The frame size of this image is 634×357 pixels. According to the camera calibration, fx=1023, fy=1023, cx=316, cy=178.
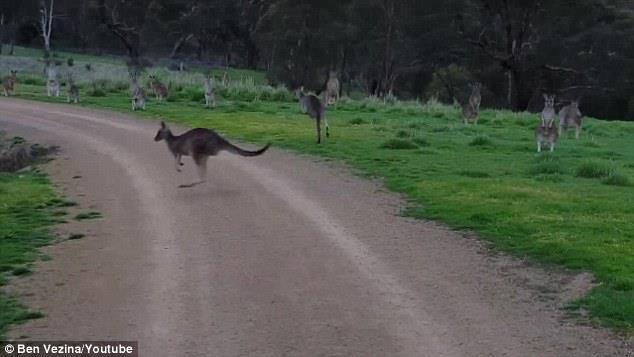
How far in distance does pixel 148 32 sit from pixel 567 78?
32.9 meters

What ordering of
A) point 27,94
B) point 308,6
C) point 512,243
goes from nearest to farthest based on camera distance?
point 512,243 < point 27,94 < point 308,6

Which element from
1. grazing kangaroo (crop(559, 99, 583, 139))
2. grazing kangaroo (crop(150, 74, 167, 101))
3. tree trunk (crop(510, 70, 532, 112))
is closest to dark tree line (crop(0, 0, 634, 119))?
tree trunk (crop(510, 70, 532, 112))

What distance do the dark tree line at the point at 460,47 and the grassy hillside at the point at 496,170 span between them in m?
13.3

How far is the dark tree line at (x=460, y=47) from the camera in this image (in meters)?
47.7

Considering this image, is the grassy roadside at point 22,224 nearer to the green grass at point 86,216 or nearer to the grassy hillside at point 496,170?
the green grass at point 86,216

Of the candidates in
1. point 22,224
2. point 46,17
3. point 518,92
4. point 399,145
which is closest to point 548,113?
point 399,145

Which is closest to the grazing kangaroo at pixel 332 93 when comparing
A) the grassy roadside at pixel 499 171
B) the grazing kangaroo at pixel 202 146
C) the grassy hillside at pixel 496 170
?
the grassy hillside at pixel 496 170

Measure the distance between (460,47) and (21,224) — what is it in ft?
129

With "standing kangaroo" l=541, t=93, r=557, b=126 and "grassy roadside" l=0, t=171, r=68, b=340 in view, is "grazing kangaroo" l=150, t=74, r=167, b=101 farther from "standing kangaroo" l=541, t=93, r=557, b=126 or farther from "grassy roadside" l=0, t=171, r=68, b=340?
"grassy roadside" l=0, t=171, r=68, b=340

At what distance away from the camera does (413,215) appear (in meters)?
13.7

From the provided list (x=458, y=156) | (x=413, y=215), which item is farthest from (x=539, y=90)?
(x=413, y=215)

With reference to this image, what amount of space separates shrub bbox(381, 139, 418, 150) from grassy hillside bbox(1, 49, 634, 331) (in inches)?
1.0

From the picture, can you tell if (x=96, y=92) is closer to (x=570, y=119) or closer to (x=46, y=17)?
(x=570, y=119)

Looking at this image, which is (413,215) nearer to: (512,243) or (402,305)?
(512,243)
